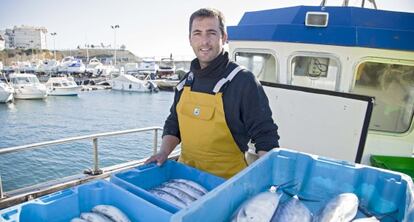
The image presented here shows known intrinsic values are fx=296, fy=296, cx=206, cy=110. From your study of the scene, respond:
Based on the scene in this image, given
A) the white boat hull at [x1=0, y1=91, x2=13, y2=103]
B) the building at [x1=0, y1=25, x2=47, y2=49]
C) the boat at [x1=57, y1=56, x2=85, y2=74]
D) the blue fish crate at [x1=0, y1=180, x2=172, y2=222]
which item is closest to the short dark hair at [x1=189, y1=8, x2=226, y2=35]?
the blue fish crate at [x1=0, y1=180, x2=172, y2=222]

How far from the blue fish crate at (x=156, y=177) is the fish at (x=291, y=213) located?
1.67 feet

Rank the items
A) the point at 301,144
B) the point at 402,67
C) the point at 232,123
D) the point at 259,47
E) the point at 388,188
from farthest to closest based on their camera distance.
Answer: the point at 259,47 < the point at 301,144 < the point at 402,67 < the point at 232,123 < the point at 388,188

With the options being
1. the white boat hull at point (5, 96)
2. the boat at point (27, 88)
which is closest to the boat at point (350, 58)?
the white boat hull at point (5, 96)

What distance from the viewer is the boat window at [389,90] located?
4355 mm

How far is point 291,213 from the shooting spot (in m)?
1.43

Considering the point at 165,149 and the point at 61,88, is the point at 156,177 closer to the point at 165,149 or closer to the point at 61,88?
the point at 165,149

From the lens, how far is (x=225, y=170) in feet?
7.68

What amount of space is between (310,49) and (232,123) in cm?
289

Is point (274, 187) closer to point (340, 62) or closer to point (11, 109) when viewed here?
point (340, 62)

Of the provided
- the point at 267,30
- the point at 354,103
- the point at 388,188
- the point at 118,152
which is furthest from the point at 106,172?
the point at 118,152

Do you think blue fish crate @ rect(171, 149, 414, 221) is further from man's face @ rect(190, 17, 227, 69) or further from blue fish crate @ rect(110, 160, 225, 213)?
man's face @ rect(190, 17, 227, 69)

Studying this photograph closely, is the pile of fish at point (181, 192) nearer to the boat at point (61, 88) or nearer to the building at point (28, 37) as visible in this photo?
the boat at point (61, 88)

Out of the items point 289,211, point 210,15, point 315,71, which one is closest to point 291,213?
point 289,211

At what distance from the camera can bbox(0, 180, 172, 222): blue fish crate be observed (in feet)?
4.80
